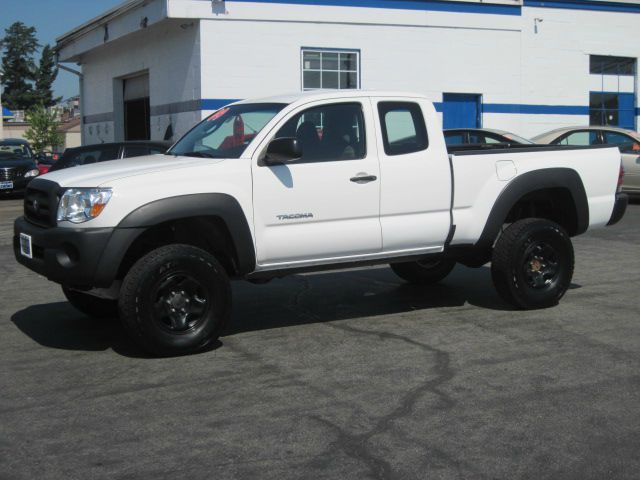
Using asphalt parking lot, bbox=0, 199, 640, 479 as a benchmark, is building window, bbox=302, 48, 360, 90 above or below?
above

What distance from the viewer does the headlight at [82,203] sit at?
238 inches

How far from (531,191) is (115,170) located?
3.65m

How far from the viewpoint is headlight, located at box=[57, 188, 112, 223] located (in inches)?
238

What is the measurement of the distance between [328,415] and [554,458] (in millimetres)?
1303

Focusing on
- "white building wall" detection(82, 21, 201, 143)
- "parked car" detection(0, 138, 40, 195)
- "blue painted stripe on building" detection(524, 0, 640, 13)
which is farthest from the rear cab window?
"parked car" detection(0, 138, 40, 195)

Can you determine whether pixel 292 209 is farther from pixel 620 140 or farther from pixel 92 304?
pixel 620 140

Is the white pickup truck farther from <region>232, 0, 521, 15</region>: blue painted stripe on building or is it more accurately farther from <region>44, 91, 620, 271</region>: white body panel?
<region>232, 0, 521, 15</region>: blue painted stripe on building

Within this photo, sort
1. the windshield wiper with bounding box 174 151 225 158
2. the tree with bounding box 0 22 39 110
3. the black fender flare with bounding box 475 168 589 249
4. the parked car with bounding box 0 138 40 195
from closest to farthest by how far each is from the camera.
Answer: the windshield wiper with bounding box 174 151 225 158 < the black fender flare with bounding box 475 168 589 249 < the parked car with bounding box 0 138 40 195 < the tree with bounding box 0 22 39 110

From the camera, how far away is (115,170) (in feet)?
21.1

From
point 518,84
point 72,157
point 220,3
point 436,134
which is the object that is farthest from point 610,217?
point 518,84

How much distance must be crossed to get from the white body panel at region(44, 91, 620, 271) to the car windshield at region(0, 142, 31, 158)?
17.8 metres

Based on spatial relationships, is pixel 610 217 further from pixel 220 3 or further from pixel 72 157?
pixel 220 3

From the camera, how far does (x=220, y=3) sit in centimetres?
1986

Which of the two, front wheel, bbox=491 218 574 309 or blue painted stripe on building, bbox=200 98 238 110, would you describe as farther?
blue painted stripe on building, bbox=200 98 238 110
